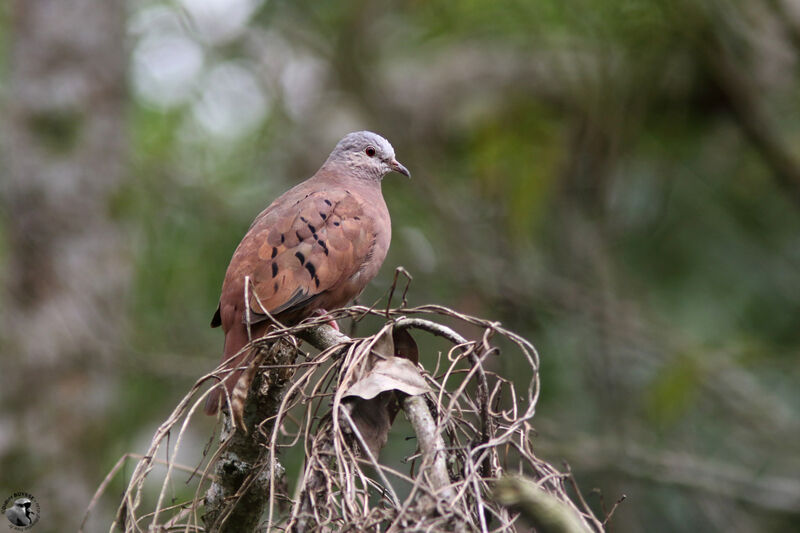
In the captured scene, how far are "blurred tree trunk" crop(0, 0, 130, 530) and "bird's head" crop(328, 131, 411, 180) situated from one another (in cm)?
214

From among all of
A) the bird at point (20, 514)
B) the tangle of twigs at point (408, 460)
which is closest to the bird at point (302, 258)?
the bird at point (20, 514)

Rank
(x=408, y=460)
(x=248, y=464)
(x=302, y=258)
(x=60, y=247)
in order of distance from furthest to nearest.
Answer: (x=60, y=247) < (x=302, y=258) < (x=248, y=464) < (x=408, y=460)

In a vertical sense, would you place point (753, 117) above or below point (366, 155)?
below

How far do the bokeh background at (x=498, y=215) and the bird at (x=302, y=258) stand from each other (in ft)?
5.04

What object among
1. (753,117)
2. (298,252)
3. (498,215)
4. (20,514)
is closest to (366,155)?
(298,252)

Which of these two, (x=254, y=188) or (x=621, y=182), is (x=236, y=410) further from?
(x=254, y=188)

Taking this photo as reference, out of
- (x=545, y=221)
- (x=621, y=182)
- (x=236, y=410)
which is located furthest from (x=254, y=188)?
(x=236, y=410)

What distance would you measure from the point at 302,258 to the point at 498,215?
2960mm

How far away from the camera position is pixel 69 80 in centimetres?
615

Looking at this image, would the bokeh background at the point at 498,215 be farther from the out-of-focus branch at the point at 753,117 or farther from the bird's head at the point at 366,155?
the bird's head at the point at 366,155

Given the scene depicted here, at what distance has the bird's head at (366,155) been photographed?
4688 millimetres

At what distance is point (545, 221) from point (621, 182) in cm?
Answer: 75

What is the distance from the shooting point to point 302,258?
3629mm

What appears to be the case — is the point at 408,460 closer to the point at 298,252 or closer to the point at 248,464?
the point at 248,464
